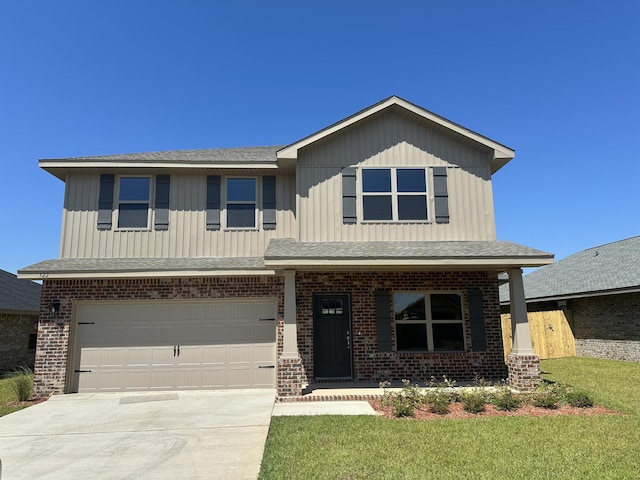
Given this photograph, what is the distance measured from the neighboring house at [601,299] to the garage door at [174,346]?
1295cm

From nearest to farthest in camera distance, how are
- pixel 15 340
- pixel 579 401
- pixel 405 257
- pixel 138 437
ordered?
pixel 138 437 < pixel 579 401 < pixel 405 257 < pixel 15 340

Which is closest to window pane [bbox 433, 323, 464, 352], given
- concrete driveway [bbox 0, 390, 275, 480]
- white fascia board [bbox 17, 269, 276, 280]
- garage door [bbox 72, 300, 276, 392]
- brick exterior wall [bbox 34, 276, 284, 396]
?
brick exterior wall [bbox 34, 276, 284, 396]

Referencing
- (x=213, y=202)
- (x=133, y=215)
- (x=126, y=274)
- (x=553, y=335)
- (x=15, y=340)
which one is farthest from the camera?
(x=553, y=335)

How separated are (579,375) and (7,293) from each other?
20912 mm

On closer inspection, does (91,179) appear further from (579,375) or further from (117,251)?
(579,375)

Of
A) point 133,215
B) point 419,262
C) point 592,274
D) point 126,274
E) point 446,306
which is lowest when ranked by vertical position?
point 446,306

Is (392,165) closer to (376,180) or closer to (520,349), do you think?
(376,180)

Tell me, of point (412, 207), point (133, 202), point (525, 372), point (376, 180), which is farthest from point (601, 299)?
point (133, 202)

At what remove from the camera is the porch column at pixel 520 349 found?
31.1ft

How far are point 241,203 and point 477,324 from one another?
23.6ft

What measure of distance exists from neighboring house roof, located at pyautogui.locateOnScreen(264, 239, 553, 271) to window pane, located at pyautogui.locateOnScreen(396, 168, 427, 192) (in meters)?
2.00

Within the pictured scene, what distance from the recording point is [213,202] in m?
11.5

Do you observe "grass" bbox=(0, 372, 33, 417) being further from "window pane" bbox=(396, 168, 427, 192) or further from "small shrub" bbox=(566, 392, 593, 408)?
"small shrub" bbox=(566, 392, 593, 408)

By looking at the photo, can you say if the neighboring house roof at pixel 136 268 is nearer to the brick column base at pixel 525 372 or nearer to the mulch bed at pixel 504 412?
the mulch bed at pixel 504 412
